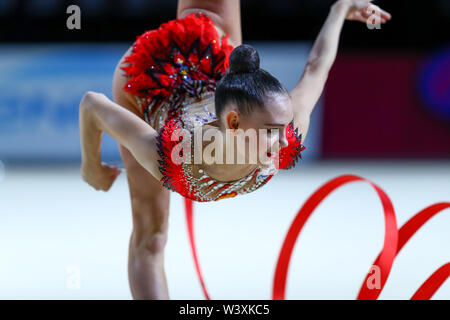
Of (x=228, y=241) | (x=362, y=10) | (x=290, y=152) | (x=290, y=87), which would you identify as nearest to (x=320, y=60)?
(x=362, y=10)

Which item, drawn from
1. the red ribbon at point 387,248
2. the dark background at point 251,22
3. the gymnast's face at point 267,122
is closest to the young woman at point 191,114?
the gymnast's face at point 267,122

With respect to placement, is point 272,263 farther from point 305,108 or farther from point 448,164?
point 448,164

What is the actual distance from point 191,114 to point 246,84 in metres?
0.34

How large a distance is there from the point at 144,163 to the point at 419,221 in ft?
3.08

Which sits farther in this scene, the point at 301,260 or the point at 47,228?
the point at 47,228

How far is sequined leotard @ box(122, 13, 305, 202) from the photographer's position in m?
1.53

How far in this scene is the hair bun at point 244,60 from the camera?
1330 millimetres

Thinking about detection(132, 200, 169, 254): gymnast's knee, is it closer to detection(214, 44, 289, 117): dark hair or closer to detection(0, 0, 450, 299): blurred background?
detection(214, 44, 289, 117): dark hair

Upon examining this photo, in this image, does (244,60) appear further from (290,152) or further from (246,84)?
(290,152)

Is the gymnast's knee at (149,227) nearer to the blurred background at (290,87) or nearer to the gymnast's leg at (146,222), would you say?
the gymnast's leg at (146,222)

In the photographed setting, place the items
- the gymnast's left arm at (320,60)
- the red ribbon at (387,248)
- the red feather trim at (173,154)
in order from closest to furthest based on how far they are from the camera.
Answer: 1. the red feather trim at (173,154)
2. the gymnast's left arm at (320,60)
3. the red ribbon at (387,248)

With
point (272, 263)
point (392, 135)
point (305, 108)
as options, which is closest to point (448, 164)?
point (392, 135)

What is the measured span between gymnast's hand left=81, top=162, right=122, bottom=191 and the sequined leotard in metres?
0.21

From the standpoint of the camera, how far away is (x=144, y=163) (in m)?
1.58
